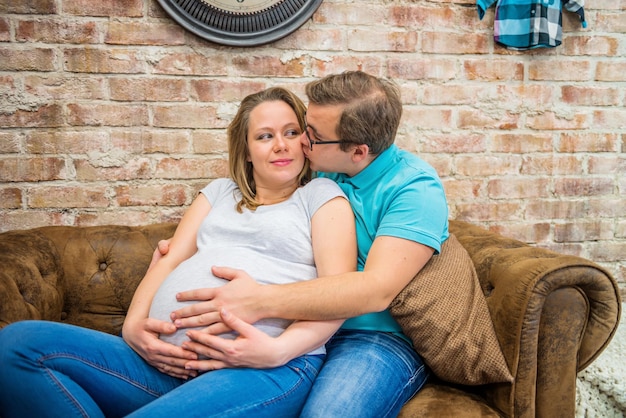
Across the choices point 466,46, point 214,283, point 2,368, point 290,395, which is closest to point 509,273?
point 290,395

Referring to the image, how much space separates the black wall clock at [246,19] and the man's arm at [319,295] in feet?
3.23

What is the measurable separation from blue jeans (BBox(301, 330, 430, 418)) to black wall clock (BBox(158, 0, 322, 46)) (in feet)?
3.60

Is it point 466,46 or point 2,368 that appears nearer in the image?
point 2,368

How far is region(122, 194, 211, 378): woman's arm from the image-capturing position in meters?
1.30

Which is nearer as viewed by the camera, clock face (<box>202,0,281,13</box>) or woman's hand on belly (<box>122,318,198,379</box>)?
woman's hand on belly (<box>122,318,198,379</box>)

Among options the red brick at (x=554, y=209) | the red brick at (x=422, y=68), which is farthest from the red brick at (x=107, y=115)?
the red brick at (x=554, y=209)

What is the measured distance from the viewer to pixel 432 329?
1336 mm

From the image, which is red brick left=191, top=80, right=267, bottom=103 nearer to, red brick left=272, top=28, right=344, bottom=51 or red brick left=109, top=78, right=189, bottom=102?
red brick left=109, top=78, right=189, bottom=102

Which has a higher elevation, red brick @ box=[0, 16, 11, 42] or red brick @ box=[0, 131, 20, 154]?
red brick @ box=[0, 16, 11, 42]

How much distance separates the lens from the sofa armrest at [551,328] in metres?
1.30

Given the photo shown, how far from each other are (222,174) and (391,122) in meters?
0.81

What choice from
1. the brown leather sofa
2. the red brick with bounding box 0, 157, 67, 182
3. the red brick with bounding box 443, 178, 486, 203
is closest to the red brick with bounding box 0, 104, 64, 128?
the red brick with bounding box 0, 157, 67, 182

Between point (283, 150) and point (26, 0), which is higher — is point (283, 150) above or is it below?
below

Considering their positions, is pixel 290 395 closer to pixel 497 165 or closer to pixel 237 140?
pixel 237 140
